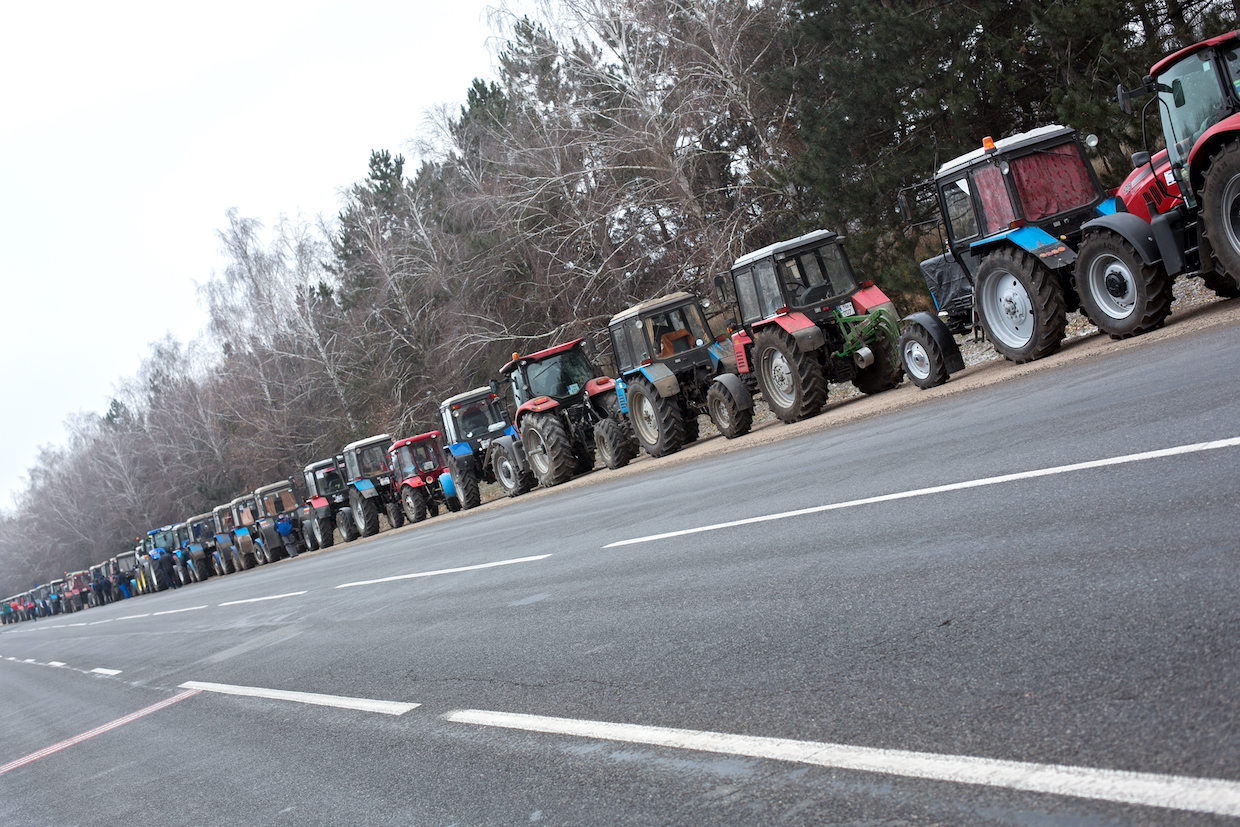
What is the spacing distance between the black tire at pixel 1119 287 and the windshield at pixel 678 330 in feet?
26.8

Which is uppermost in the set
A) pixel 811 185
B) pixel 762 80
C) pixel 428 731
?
pixel 762 80

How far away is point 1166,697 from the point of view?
9.68 feet

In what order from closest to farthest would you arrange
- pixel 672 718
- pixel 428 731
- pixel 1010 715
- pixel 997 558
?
pixel 1010 715, pixel 672 718, pixel 997 558, pixel 428 731

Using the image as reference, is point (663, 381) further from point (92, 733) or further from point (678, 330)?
point (92, 733)

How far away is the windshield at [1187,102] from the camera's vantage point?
1005 centimetres

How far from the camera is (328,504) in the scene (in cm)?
3084

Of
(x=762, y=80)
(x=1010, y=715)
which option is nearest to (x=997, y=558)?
(x=1010, y=715)

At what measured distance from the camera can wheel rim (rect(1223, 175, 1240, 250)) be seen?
30.9 ft

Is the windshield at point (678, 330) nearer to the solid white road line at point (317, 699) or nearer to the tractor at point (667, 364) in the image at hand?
the tractor at point (667, 364)

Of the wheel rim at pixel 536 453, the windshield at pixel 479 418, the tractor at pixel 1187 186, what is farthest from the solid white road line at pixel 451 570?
the windshield at pixel 479 418

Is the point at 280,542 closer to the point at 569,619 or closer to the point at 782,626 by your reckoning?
the point at 569,619

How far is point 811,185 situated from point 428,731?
18804 millimetres

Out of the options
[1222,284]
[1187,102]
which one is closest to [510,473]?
[1222,284]

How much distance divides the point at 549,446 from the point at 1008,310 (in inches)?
419
